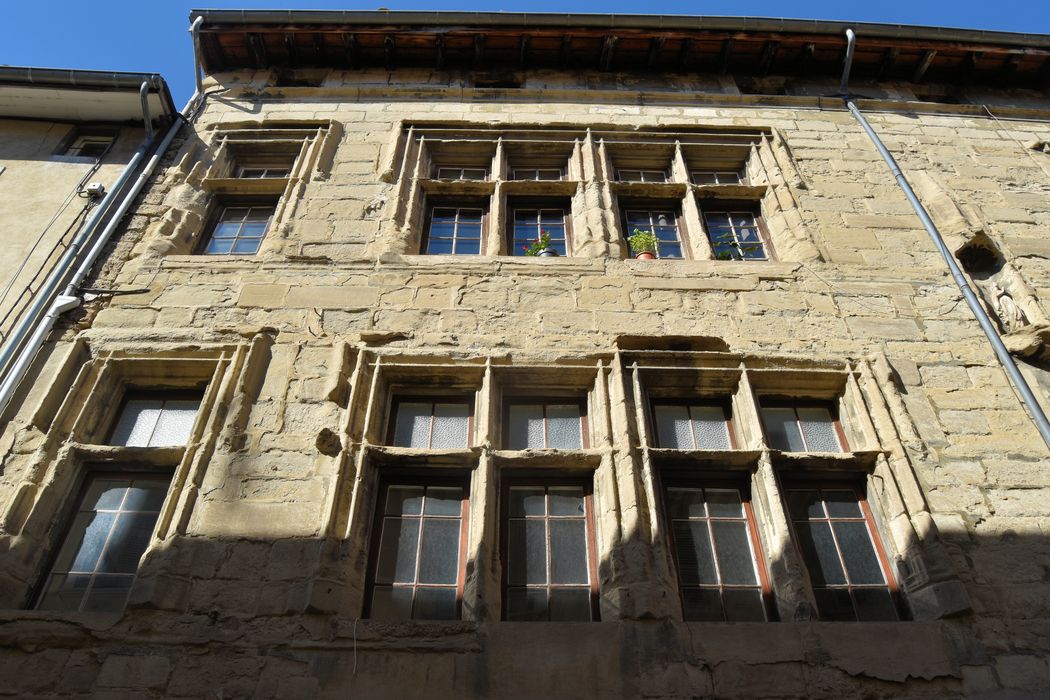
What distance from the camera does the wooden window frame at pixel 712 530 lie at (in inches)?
145

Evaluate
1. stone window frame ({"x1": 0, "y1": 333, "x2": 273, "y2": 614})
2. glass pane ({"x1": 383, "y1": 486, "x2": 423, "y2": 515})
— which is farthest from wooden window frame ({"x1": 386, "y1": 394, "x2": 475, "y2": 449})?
stone window frame ({"x1": 0, "y1": 333, "x2": 273, "y2": 614})

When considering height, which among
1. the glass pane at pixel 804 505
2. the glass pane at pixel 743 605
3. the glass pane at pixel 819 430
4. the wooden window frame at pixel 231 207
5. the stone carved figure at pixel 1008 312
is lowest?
the glass pane at pixel 743 605

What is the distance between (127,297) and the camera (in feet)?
16.4

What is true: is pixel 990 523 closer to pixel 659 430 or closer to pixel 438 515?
pixel 659 430

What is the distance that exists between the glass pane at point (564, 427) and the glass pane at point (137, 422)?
240 cm

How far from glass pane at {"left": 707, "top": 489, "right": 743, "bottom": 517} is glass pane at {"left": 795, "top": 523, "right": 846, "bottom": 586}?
0.33m

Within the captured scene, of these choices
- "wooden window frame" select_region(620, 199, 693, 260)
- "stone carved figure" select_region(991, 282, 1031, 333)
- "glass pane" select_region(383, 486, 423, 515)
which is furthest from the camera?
"wooden window frame" select_region(620, 199, 693, 260)

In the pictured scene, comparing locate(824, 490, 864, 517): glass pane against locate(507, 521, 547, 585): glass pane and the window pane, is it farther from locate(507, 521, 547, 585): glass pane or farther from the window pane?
the window pane

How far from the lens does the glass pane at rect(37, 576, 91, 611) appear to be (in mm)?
3633

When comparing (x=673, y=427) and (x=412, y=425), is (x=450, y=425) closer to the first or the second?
(x=412, y=425)

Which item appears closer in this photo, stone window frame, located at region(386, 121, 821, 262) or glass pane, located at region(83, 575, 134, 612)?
glass pane, located at region(83, 575, 134, 612)

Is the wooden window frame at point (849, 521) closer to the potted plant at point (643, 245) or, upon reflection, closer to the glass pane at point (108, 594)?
the potted plant at point (643, 245)

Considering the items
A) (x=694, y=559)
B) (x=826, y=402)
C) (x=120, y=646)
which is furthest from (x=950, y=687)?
(x=120, y=646)

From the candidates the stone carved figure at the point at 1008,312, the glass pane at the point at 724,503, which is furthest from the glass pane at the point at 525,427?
the stone carved figure at the point at 1008,312
